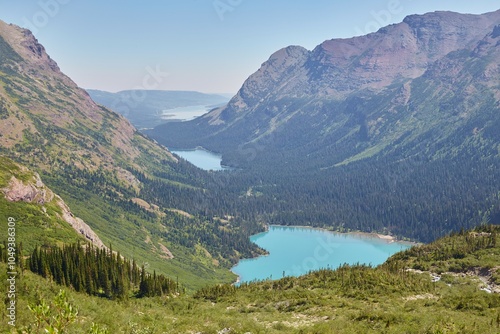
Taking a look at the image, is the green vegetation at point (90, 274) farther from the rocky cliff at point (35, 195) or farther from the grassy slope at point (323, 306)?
the rocky cliff at point (35, 195)

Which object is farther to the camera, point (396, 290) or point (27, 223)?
point (27, 223)

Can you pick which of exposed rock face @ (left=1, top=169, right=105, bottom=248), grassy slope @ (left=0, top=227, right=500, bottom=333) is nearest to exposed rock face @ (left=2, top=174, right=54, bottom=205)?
exposed rock face @ (left=1, top=169, right=105, bottom=248)

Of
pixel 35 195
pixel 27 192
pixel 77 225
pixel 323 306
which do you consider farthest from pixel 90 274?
pixel 35 195

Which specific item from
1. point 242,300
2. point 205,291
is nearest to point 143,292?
point 205,291

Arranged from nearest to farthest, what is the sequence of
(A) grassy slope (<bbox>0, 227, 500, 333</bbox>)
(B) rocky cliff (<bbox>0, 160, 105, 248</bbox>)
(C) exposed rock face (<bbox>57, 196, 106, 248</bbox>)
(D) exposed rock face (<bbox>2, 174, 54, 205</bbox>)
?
(A) grassy slope (<bbox>0, 227, 500, 333</bbox>) < (D) exposed rock face (<bbox>2, 174, 54, 205</bbox>) < (B) rocky cliff (<bbox>0, 160, 105, 248</bbox>) < (C) exposed rock face (<bbox>57, 196, 106, 248</bbox>)

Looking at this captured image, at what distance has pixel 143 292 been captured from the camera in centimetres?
8150

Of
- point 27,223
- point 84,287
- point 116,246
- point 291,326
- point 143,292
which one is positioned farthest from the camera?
point 116,246

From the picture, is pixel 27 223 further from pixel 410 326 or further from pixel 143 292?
pixel 410 326

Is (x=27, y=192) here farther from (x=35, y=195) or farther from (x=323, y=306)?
(x=323, y=306)

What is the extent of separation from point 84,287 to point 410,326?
55.3 metres

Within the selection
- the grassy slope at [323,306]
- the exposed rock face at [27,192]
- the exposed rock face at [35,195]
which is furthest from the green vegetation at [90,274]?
the exposed rock face at [27,192]

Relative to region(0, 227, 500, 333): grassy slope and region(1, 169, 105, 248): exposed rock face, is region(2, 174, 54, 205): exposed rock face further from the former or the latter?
region(0, 227, 500, 333): grassy slope

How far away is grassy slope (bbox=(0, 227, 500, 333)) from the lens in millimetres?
44763

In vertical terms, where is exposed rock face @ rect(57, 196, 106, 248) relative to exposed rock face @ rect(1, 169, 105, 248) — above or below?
below
